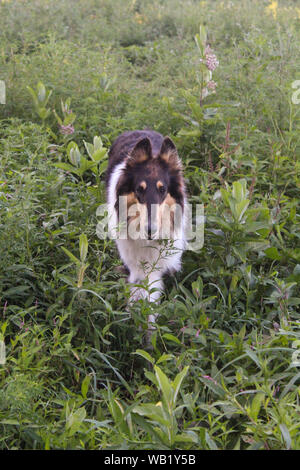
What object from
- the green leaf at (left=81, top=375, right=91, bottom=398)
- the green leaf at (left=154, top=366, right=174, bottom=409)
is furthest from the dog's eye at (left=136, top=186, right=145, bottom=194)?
the green leaf at (left=154, top=366, right=174, bottom=409)

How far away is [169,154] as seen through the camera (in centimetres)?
391

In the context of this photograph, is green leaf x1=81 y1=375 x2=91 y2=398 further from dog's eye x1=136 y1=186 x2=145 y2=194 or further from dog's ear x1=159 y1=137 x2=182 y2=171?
dog's ear x1=159 y1=137 x2=182 y2=171

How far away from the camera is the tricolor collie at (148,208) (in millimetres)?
3736

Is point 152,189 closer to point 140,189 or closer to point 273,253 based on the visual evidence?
point 140,189

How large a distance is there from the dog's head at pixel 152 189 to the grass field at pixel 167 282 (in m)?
0.27

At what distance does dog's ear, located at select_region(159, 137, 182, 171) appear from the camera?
12.7ft

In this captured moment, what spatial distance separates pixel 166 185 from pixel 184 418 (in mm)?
1693

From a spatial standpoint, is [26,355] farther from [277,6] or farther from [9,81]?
[277,6]

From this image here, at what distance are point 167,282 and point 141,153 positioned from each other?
956mm

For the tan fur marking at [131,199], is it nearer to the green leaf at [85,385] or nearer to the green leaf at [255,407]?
the green leaf at [85,385]

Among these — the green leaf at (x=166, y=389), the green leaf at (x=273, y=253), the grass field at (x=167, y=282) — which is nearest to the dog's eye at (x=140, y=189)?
the grass field at (x=167, y=282)

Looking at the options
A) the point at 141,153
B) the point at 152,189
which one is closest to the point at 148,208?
the point at 152,189
